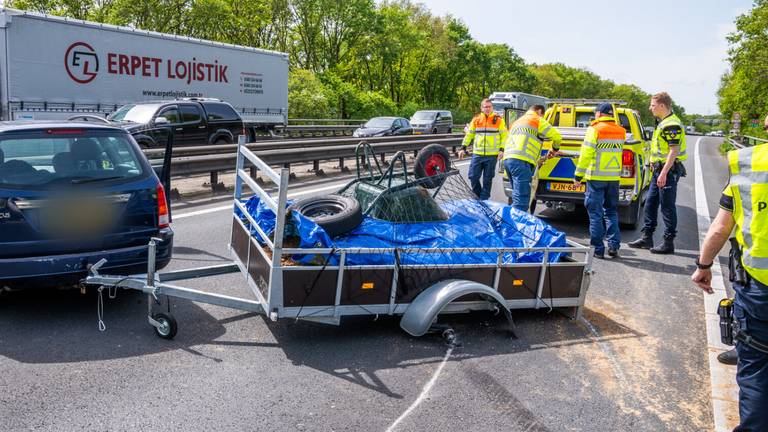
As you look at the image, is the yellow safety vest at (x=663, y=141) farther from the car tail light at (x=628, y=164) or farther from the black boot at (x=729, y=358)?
the black boot at (x=729, y=358)

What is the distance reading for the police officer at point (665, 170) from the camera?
7770mm

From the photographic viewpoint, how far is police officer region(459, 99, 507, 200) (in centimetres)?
914

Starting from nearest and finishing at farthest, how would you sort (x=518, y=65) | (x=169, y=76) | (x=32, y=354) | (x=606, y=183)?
1. (x=32, y=354)
2. (x=606, y=183)
3. (x=169, y=76)
4. (x=518, y=65)

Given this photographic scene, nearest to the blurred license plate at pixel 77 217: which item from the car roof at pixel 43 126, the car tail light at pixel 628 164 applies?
the car roof at pixel 43 126

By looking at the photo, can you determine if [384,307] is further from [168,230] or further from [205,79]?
[205,79]

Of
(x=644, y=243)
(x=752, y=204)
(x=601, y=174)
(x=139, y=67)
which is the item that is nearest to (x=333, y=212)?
(x=752, y=204)

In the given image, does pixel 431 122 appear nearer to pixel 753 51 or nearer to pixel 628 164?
pixel 753 51

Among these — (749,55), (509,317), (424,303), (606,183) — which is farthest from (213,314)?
(749,55)

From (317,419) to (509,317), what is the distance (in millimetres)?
1927

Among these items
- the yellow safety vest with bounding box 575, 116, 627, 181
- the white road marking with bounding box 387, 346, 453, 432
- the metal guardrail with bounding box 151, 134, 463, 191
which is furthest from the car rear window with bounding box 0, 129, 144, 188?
the yellow safety vest with bounding box 575, 116, 627, 181

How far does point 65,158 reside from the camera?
4.84m

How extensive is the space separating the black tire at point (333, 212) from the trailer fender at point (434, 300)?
0.84 metres

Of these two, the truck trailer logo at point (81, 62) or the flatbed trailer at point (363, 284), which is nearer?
the flatbed trailer at point (363, 284)

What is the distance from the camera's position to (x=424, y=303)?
4578 millimetres
